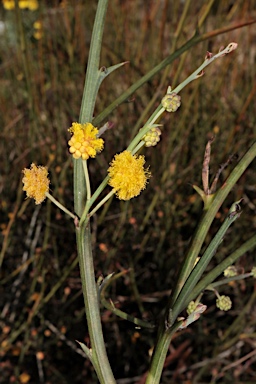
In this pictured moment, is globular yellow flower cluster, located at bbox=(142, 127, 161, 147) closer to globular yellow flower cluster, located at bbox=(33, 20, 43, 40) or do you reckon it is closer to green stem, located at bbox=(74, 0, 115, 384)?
green stem, located at bbox=(74, 0, 115, 384)

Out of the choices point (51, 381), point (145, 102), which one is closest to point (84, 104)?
point (51, 381)

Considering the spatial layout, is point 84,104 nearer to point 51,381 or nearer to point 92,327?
point 92,327

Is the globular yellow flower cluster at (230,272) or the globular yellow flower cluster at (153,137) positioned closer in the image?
the globular yellow flower cluster at (153,137)

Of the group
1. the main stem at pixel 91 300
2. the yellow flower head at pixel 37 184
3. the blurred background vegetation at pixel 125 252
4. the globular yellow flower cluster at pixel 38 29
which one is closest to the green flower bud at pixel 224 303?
the main stem at pixel 91 300

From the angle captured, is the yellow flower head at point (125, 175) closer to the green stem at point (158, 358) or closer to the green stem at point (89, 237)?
the green stem at point (89, 237)

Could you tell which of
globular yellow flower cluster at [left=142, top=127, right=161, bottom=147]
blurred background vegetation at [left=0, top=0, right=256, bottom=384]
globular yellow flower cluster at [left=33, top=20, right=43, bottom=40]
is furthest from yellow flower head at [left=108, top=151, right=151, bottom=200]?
globular yellow flower cluster at [left=33, top=20, right=43, bottom=40]

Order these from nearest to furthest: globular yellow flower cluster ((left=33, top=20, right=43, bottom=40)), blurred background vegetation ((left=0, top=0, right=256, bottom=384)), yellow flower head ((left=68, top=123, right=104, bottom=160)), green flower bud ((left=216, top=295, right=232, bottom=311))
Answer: yellow flower head ((left=68, top=123, right=104, bottom=160)) < green flower bud ((left=216, top=295, right=232, bottom=311)) < blurred background vegetation ((left=0, top=0, right=256, bottom=384)) < globular yellow flower cluster ((left=33, top=20, right=43, bottom=40))

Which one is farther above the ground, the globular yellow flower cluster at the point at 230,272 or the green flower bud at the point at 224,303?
the globular yellow flower cluster at the point at 230,272

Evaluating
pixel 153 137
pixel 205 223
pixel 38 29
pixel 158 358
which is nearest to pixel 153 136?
pixel 153 137
